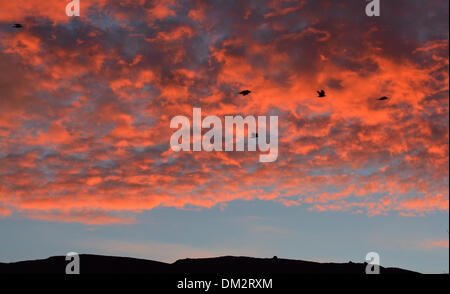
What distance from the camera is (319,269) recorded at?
448ft

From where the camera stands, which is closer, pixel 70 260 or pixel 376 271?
pixel 376 271

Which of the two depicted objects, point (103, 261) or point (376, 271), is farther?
point (103, 261)

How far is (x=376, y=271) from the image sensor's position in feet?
419
